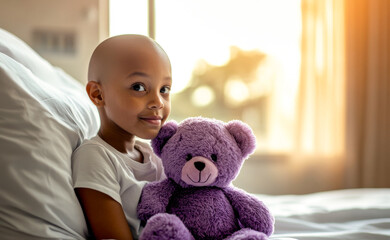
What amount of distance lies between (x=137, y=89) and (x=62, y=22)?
57.0 inches

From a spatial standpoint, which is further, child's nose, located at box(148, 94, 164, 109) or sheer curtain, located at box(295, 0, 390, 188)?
sheer curtain, located at box(295, 0, 390, 188)

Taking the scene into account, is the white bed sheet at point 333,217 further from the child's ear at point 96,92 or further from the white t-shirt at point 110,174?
the child's ear at point 96,92

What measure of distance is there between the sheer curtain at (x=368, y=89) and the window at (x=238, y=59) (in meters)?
0.37

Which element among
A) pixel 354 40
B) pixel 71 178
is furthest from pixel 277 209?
pixel 354 40

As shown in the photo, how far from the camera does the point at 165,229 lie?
76 cm

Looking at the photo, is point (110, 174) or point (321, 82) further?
point (321, 82)

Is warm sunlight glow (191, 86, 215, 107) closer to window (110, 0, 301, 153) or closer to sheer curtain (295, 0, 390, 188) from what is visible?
window (110, 0, 301, 153)

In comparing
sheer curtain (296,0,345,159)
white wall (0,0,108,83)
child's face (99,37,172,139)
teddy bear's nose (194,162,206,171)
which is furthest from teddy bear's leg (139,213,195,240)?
sheer curtain (296,0,345,159)

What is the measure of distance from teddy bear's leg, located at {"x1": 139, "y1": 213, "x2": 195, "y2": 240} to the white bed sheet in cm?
36

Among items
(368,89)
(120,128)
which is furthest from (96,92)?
(368,89)

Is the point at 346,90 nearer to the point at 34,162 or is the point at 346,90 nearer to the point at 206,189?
the point at 206,189

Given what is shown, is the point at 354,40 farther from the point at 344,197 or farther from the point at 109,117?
the point at 109,117

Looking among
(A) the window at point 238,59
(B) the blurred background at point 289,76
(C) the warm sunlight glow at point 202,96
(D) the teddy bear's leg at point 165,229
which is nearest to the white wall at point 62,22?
(B) the blurred background at point 289,76

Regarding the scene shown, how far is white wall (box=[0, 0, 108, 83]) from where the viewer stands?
203cm
